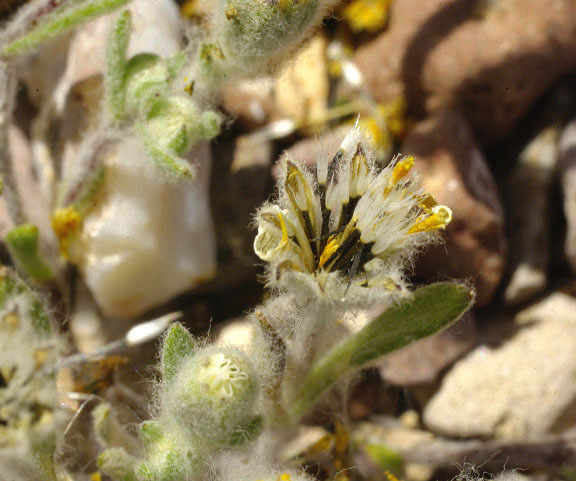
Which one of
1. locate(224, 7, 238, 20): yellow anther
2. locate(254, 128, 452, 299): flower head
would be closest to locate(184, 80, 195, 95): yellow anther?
locate(224, 7, 238, 20): yellow anther

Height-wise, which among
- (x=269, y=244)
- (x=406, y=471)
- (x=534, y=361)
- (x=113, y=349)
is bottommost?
(x=406, y=471)

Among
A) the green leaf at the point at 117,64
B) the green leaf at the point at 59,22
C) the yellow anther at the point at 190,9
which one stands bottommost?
the green leaf at the point at 117,64

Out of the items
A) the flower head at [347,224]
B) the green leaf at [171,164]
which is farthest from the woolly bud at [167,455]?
the green leaf at [171,164]

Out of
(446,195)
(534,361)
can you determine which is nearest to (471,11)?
(446,195)

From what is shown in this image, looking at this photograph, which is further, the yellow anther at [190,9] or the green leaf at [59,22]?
the yellow anther at [190,9]

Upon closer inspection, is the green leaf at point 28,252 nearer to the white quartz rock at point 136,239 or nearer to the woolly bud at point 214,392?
the white quartz rock at point 136,239

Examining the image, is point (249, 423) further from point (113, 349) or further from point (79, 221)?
point (79, 221)

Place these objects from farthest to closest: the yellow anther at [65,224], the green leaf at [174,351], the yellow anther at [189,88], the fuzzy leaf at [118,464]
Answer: the yellow anther at [65,224] → the yellow anther at [189,88] → the fuzzy leaf at [118,464] → the green leaf at [174,351]

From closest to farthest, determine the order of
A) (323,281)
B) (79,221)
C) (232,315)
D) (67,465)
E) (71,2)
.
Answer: (323,281)
(67,465)
(71,2)
(79,221)
(232,315)
